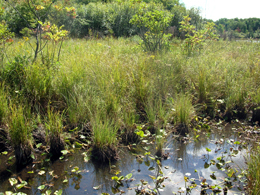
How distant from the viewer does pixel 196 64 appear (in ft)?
18.3

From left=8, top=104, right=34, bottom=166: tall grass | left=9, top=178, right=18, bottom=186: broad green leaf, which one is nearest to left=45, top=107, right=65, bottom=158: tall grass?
left=8, top=104, right=34, bottom=166: tall grass

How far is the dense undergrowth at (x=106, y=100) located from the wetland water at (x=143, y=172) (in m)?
0.24

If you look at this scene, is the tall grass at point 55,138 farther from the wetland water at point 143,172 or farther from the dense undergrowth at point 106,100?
the wetland water at point 143,172

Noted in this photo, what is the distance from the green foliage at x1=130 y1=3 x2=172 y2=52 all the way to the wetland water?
4.03 m

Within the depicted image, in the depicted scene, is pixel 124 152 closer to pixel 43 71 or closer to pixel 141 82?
pixel 141 82

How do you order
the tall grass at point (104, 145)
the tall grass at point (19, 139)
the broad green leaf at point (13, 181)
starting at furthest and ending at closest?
1. the tall grass at point (104, 145)
2. the tall grass at point (19, 139)
3. the broad green leaf at point (13, 181)

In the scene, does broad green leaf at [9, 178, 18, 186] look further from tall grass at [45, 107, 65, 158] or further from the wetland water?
tall grass at [45, 107, 65, 158]

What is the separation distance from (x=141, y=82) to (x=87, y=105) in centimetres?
125

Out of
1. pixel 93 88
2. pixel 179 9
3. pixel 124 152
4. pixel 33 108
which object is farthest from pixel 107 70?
pixel 179 9

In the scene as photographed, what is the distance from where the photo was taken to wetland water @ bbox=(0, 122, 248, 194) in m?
2.54

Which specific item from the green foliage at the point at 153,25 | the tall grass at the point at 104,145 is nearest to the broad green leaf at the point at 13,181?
the tall grass at the point at 104,145

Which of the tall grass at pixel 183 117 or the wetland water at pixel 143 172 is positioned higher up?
the tall grass at pixel 183 117

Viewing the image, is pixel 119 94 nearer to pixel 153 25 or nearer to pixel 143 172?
pixel 143 172

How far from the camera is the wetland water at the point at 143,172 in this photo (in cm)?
254
